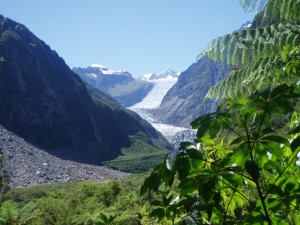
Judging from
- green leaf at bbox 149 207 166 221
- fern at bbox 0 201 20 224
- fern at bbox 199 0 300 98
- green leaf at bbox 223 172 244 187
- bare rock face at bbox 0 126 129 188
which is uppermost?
fern at bbox 199 0 300 98

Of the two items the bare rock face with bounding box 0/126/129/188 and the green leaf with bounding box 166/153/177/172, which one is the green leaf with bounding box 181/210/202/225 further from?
the bare rock face with bounding box 0/126/129/188

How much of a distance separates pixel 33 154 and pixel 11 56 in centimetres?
5157

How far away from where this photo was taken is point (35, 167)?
138 metres

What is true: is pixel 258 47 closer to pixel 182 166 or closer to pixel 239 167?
pixel 239 167

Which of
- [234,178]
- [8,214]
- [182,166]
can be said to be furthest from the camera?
[8,214]

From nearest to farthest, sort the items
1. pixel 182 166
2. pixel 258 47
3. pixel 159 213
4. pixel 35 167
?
pixel 182 166
pixel 159 213
pixel 258 47
pixel 35 167

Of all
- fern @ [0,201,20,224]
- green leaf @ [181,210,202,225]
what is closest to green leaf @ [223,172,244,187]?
green leaf @ [181,210,202,225]

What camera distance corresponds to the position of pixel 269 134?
1583 millimetres

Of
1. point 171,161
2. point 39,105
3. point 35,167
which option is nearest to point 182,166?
point 171,161

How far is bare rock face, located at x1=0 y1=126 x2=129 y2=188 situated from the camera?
4990 inches

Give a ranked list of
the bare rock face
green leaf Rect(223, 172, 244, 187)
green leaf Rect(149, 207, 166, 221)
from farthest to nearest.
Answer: the bare rock face
green leaf Rect(149, 207, 166, 221)
green leaf Rect(223, 172, 244, 187)

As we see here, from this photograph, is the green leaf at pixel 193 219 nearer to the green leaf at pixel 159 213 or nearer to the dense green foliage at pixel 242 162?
the dense green foliage at pixel 242 162

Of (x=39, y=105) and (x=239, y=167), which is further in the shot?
(x=39, y=105)

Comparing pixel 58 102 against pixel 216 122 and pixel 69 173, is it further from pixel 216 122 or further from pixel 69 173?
pixel 216 122
